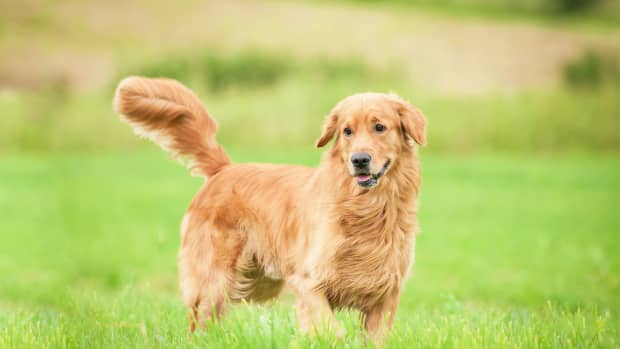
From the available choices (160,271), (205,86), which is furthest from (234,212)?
(205,86)

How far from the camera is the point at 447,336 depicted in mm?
3971

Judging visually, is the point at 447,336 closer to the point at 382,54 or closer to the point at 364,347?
the point at 364,347

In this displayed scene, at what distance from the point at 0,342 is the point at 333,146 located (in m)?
2.09

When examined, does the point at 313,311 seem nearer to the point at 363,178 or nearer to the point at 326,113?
the point at 363,178

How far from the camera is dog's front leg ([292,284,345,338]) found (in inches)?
158

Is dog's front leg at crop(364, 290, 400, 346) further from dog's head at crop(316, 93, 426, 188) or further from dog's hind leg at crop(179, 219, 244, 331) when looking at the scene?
dog's hind leg at crop(179, 219, 244, 331)

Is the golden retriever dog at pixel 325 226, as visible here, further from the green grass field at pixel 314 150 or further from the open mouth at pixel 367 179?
the green grass field at pixel 314 150

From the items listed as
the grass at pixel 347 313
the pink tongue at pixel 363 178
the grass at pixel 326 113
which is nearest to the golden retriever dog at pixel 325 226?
the pink tongue at pixel 363 178

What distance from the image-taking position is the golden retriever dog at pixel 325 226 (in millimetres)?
4125

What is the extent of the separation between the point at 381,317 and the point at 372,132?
107 cm

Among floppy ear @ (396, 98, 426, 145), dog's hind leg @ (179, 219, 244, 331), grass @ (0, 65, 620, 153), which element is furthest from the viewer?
grass @ (0, 65, 620, 153)

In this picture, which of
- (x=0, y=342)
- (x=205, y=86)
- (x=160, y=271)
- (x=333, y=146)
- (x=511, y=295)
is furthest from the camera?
(x=205, y=86)

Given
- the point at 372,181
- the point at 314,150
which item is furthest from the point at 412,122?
the point at 314,150

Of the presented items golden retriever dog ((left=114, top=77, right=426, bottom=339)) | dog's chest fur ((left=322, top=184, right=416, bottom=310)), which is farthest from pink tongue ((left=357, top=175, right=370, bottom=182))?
dog's chest fur ((left=322, top=184, right=416, bottom=310))
